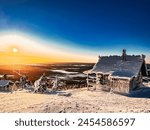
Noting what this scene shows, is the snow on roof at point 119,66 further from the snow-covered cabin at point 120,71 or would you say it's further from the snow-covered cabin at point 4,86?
the snow-covered cabin at point 4,86

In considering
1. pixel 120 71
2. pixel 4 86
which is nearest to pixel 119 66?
pixel 120 71

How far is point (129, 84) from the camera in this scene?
13.1 metres

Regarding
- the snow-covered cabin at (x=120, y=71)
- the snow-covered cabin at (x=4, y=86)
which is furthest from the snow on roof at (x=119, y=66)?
the snow-covered cabin at (x=4, y=86)

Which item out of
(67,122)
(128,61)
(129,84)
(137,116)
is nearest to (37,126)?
(67,122)

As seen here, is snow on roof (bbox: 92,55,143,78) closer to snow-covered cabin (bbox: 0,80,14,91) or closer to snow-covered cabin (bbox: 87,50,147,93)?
snow-covered cabin (bbox: 87,50,147,93)

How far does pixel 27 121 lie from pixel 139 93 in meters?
7.49

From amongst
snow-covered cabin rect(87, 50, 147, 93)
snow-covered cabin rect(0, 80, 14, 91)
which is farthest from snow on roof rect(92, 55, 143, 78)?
snow-covered cabin rect(0, 80, 14, 91)

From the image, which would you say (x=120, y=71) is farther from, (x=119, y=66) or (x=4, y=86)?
(x=4, y=86)

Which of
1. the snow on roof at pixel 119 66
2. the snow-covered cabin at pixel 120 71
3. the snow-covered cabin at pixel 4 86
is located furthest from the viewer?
the snow-covered cabin at pixel 4 86

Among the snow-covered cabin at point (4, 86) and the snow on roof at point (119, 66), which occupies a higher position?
the snow on roof at point (119, 66)

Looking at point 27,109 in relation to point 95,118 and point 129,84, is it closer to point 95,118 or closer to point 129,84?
point 95,118

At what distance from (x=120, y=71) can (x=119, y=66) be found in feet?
1.25

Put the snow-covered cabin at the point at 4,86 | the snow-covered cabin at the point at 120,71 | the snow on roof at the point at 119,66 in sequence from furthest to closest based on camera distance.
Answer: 1. the snow-covered cabin at the point at 4,86
2. the snow on roof at the point at 119,66
3. the snow-covered cabin at the point at 120,71

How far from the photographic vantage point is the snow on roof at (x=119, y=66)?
13391 millimetres
